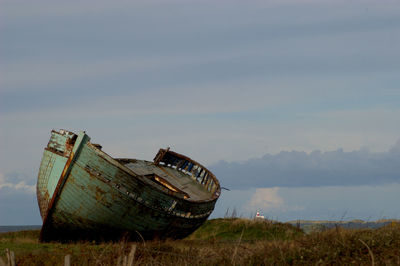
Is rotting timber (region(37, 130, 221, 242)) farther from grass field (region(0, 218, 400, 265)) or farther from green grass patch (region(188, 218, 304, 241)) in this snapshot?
green grass patch (region(188, 218, 304, 241))

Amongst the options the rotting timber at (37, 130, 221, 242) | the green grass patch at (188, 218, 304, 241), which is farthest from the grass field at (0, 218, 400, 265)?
the green grass patch at (188, 218, 304, 241)

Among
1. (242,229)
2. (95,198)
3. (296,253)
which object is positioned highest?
(242,229)

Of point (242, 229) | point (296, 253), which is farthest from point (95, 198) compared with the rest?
point (242, 229)

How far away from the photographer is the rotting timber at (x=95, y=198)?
59.8 feet

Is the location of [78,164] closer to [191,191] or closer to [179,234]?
[179,234]

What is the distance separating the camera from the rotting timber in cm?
1822

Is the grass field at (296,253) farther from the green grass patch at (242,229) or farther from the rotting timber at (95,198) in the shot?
the green grass patch at (242,229)

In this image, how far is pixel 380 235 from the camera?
43.0ft

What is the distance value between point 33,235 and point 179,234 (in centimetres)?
747

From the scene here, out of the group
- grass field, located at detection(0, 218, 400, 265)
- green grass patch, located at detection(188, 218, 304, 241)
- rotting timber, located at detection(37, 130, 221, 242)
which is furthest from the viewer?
green grass patch, located at detection(188, 218, 304, 241)

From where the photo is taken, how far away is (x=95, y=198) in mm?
18328

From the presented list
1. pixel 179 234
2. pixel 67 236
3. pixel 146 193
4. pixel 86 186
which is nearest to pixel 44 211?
pixel 67 236

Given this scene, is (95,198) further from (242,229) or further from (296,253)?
(242,229)

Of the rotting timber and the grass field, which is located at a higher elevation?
the rotting timber
